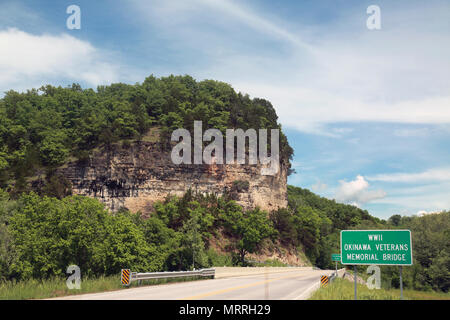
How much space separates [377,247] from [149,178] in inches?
2524

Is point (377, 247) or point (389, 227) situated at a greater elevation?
point (377, 247)

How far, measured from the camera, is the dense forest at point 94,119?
76375mm

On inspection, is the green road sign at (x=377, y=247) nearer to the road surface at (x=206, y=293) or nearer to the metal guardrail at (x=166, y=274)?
the road surface at (x=206, y=293)

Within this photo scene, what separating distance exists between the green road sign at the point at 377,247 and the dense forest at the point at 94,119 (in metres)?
65.7

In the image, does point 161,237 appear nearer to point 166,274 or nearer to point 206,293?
point 166,274

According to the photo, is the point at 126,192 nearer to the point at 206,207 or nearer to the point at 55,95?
the point at 206,207

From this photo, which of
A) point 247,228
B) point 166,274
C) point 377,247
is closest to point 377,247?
point 377,247

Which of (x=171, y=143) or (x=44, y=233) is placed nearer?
(x=44, y=233)

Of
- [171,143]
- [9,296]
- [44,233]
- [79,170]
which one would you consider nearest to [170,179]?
[171,143]

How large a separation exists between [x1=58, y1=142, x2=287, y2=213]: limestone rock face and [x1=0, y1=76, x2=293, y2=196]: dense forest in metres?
2.93

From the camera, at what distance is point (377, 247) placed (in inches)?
555

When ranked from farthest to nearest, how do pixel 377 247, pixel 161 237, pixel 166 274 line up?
pixel 161 237, pixel 166 274, pixel 377 247
